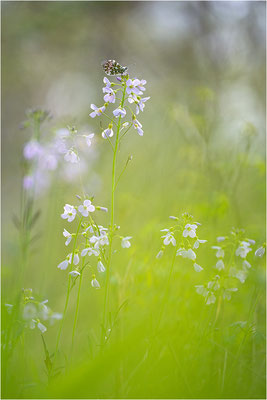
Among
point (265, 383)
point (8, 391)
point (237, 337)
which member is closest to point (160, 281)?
point (237, 337)

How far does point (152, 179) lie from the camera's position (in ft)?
18.6

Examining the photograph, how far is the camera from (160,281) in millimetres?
2551

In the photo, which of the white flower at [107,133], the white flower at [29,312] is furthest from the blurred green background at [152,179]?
the white flower at [107,133]

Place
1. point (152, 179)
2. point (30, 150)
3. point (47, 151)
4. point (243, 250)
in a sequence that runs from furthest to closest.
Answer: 1. point (152, 179)
2. point (47, 151)
3. point (30, 150)
4. point (243, 250)

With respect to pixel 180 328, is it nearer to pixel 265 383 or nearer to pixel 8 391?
pixel 265 383

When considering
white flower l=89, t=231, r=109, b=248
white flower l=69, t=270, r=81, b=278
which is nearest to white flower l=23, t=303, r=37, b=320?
white flower l=69, t=270, r=81, b=278

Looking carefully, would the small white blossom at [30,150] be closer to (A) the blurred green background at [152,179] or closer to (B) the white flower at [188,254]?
(A) the blurred green background at [152,179]

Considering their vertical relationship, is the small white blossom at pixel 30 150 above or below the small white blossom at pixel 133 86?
below

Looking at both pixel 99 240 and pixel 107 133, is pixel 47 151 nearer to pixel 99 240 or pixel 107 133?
pixel 107 133

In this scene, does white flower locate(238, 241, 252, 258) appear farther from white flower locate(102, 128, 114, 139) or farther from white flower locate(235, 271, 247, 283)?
white flower locate(102, 128, 114, 139)

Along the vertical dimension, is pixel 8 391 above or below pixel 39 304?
below

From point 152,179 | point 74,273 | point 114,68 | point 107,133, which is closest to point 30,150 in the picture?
point 107,133

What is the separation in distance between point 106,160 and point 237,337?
470 cm

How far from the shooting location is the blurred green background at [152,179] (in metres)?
1.84
